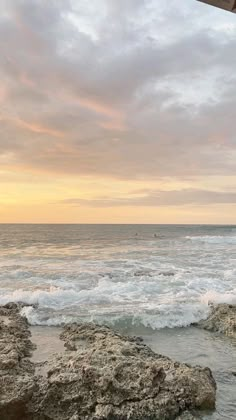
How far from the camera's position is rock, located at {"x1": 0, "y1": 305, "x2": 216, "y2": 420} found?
5031 mm

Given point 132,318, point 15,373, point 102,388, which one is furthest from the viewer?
point 132,318

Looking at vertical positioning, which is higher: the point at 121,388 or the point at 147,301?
the point at 121,388

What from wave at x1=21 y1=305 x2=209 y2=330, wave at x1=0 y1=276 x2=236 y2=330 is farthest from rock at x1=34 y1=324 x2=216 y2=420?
wave at x1=0 y1=276 x2=236 y2=330

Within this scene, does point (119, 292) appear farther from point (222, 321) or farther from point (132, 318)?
point (222, 321)

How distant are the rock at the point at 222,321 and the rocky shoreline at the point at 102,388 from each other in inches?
130

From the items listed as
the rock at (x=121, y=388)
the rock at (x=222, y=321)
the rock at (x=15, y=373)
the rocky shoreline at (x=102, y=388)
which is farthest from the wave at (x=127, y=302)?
the rock at (x=121, y=388)

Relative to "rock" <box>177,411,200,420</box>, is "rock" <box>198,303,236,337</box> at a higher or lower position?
higher

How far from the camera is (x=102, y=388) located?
5.35 m

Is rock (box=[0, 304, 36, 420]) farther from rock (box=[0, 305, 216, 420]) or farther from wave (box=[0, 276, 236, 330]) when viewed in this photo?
wave (box=[0, 276, 236, 330])

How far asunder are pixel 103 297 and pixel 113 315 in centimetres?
248

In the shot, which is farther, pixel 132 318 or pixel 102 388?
pixel 132 318

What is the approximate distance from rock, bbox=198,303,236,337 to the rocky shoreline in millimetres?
3300

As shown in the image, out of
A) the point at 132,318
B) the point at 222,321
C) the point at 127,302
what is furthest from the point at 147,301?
the point at 222,321

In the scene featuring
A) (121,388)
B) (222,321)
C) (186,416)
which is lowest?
(186,416)
